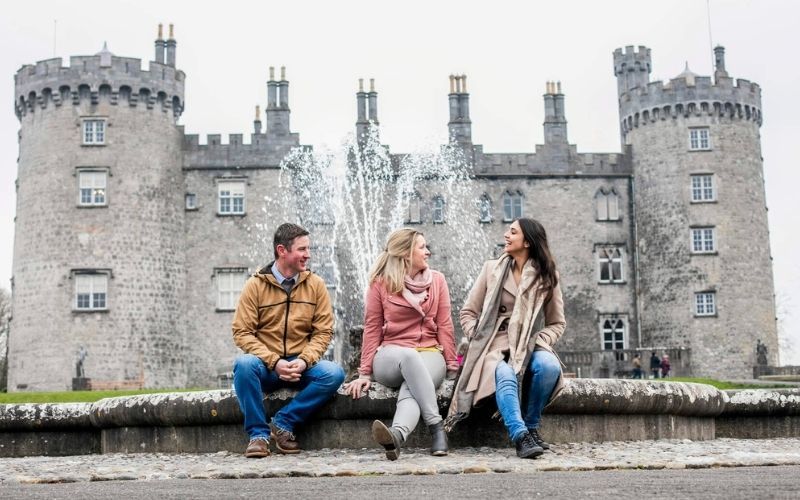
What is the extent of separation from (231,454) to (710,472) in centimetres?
374

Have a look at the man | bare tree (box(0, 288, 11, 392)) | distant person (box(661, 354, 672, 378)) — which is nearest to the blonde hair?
the man

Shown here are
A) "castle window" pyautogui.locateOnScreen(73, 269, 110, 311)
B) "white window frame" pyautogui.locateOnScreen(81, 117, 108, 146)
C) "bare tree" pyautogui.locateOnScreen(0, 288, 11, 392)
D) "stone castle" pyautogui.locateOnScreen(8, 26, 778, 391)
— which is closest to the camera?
"castle window" pyautogui.locateOnScreen(73, 269, 110, 311)

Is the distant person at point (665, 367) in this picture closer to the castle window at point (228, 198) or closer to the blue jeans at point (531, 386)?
the castle window at point (228, 198)

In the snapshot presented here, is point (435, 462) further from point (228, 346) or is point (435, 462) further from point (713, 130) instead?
point (713, 130)

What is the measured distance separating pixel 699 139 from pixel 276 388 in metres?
34.5

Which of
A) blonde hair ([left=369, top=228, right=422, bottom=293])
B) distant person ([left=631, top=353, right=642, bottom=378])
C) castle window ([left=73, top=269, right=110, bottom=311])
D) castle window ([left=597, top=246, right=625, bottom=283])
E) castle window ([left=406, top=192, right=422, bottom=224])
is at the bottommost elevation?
distant person ([left=631, top=353, right=642, bottom=378])

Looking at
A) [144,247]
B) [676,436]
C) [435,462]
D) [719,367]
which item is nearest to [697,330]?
[719,367]

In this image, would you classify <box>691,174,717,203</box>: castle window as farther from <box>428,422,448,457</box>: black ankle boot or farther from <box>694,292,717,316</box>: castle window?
<box>428,422,448,457</box>: black ankle boot

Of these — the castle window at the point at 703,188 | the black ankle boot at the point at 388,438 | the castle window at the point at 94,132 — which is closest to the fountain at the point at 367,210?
the castle window at the point at 94,132

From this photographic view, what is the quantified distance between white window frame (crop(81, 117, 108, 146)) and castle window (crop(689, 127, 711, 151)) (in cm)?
2131

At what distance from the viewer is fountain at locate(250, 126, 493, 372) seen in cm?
3925

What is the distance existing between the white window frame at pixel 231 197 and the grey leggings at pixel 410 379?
31.4m

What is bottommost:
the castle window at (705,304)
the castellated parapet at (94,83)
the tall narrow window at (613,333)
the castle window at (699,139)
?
the tall narrow window at (613,333)

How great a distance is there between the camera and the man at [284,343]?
8.06m
